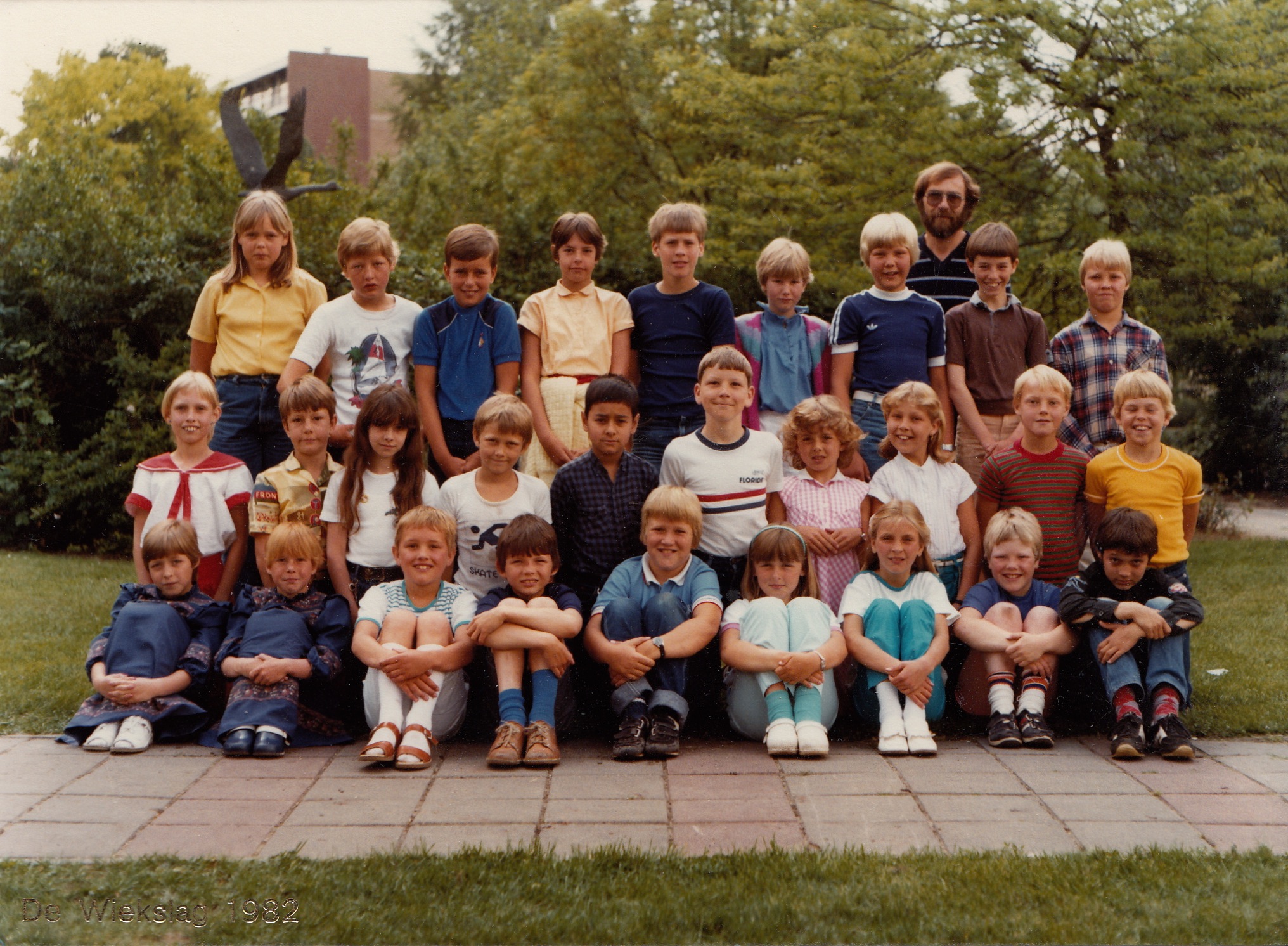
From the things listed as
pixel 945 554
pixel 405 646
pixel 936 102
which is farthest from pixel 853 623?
pixel 936 102

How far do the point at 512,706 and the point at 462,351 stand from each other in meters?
1.80

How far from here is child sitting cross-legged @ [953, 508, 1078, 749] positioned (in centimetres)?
471

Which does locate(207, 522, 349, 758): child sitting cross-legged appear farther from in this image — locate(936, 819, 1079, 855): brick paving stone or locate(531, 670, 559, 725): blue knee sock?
locate(936, 819, 1079, 855): brick paving stone

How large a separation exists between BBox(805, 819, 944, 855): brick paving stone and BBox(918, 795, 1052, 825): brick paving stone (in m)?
0.11

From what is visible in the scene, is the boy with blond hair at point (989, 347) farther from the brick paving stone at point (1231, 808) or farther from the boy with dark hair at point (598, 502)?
the brick paving stone at point (1231, 808)

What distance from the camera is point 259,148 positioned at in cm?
1016

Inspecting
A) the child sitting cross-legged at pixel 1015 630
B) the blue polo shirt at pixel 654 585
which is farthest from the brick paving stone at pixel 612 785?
the child sitting cross-legged at pixel 1015 630

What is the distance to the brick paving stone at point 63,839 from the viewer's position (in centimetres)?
345

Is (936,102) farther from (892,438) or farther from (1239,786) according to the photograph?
(1239,786)

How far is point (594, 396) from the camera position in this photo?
199 inches

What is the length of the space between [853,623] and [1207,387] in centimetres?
1512

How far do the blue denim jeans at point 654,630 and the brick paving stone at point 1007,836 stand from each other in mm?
1306

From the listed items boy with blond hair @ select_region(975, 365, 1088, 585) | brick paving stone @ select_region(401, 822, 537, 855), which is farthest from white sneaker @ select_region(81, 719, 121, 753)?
boy with blond hair @ select_region(975, 365, 1088, 585)

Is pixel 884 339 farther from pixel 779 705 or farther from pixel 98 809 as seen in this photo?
pixel 98 809
